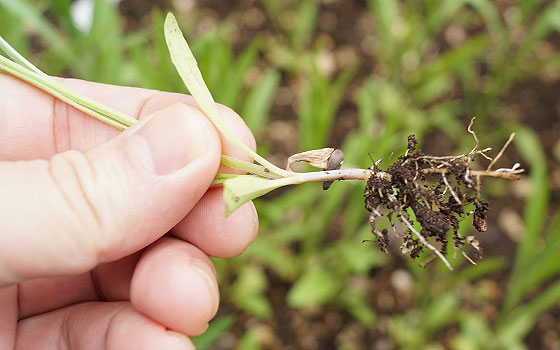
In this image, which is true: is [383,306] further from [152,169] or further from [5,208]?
[5,208]

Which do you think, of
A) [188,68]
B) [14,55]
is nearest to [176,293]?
[188,68]

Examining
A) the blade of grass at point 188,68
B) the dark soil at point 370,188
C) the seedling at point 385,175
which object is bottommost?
the dark soil at point 370,188

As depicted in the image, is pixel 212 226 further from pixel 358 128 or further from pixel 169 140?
pixel 358 128

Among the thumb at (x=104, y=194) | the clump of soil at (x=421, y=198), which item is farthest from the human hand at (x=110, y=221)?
the clump of soil at (x=421, y=198)

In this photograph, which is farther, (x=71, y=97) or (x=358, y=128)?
(x=358, y=128)

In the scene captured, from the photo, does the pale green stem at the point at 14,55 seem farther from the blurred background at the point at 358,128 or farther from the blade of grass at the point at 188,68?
the blurred background at the point at 358,128

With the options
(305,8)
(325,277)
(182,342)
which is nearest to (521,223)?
(325,277)
